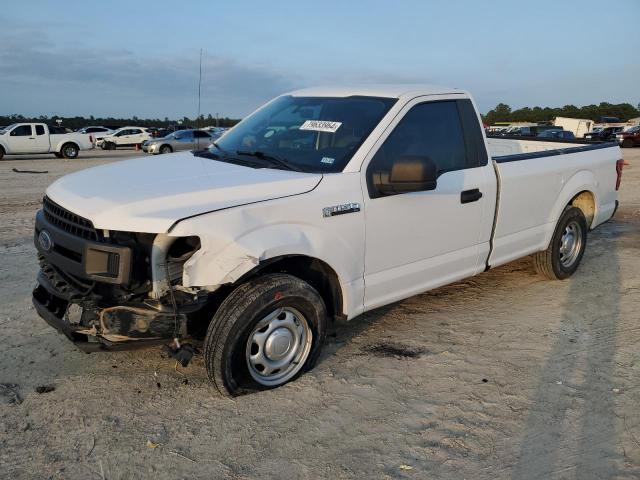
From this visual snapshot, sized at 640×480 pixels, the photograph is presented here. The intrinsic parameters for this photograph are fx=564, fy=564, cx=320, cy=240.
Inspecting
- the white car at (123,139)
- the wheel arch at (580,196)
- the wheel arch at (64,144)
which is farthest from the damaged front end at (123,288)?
the white car at (123,139)

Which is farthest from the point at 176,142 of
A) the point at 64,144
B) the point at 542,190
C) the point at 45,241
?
the point at 45,241

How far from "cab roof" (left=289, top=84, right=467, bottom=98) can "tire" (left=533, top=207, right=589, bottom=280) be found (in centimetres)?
199

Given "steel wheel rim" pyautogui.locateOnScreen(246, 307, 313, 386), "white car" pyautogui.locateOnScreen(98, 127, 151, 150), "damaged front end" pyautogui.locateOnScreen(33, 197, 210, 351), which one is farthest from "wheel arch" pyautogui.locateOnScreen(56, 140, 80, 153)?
"steel wheel rim" pyautogui.locateOnScreen(246, 307, 313, 386)

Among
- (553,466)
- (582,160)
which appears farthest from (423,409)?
(582,160)

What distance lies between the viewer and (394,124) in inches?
158

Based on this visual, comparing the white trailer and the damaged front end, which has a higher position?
the white trailer

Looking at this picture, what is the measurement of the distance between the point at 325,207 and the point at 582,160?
3.69m

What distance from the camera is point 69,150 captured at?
26266 mm

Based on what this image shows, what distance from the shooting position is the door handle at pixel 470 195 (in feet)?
14.4

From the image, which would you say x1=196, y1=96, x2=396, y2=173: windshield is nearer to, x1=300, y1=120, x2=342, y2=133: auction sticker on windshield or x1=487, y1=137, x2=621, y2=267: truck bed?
x1=300, y1=120, x2=342, y2=133: auction sticker on windshield

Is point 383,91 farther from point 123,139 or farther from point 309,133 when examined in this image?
point 123,139

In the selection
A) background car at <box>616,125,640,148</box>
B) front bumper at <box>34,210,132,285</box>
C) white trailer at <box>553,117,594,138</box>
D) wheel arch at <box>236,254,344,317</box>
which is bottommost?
wheel arch at <box>236,254,344,317</box>

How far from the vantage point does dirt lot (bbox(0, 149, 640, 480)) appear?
2.90 metres

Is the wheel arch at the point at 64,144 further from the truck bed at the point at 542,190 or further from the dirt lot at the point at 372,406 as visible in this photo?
the truck bed at the point at 542,190
